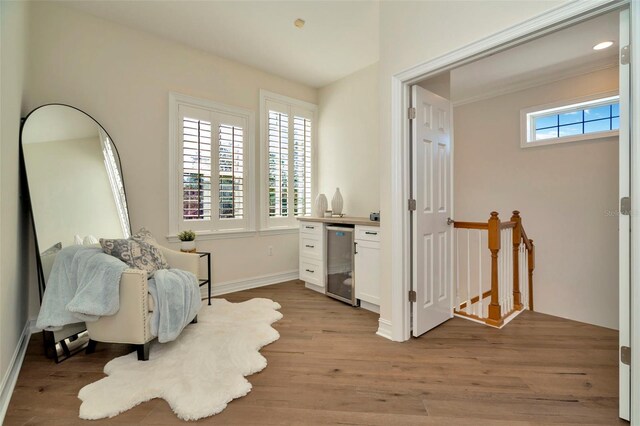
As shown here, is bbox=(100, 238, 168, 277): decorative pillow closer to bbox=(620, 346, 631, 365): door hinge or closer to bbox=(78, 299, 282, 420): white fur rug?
bbox=(78, 299, 282, 420): white fur rug

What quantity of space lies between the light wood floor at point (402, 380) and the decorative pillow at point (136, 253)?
65 cm

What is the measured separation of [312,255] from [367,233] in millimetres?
991

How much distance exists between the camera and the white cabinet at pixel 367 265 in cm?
292

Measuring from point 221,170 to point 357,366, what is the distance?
8.86 feet

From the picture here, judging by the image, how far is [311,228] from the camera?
376 centimetres

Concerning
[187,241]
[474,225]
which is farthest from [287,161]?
[474,225]

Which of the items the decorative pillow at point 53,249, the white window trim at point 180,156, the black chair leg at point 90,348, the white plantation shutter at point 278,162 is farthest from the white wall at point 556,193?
the decorative pillow at point 53,249

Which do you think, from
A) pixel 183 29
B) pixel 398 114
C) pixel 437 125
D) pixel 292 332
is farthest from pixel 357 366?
pixel 183 29

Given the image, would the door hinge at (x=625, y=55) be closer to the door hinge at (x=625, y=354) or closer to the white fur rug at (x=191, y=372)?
the door hinge at (x=625, y=354)

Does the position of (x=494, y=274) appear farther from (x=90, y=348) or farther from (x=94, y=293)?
(x=90, y=348)

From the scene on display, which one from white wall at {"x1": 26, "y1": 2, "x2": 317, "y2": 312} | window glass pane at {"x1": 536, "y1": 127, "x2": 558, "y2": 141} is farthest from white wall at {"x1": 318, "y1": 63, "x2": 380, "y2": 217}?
window glass pane at {"x1": 536, "y1": 127, "x2": 558, "y2": 141}

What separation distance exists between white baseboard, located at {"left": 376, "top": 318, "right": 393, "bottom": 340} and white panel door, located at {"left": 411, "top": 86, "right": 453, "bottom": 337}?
0.21 meters

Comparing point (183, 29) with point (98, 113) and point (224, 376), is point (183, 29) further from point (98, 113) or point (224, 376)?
point (224, 376)

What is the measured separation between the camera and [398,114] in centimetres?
234
